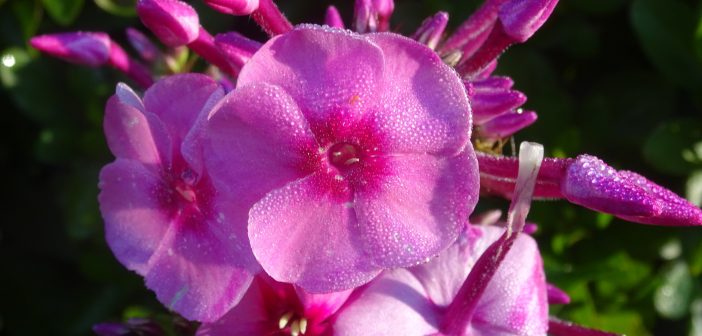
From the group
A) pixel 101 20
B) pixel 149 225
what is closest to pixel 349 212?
pixel 149 225

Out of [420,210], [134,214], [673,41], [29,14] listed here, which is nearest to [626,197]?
[420,210]

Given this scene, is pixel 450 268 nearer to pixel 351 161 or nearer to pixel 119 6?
pixel 351 161


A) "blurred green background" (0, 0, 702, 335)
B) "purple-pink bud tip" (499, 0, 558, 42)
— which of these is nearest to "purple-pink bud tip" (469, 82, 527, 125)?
"purple-pink bud tip" (499, 0, 558, 42)

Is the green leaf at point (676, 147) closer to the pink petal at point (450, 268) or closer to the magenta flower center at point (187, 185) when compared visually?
the pink petal at point (450, 268)

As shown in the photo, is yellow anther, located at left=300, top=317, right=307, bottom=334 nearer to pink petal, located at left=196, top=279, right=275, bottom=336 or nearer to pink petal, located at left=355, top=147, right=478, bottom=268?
pink petal, located at left=196, top=279, right=275, bottom=336

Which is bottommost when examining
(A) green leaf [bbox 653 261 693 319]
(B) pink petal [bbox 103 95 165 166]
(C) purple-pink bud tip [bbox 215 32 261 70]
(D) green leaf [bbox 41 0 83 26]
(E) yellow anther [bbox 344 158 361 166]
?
(A) green leaf [bbox 653 261 693 319]

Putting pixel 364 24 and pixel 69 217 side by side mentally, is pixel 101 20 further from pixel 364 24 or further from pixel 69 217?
pixel 364 24

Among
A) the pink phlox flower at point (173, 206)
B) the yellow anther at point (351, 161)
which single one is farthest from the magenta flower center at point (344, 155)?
the pink phlox flower at point (173, 206)
